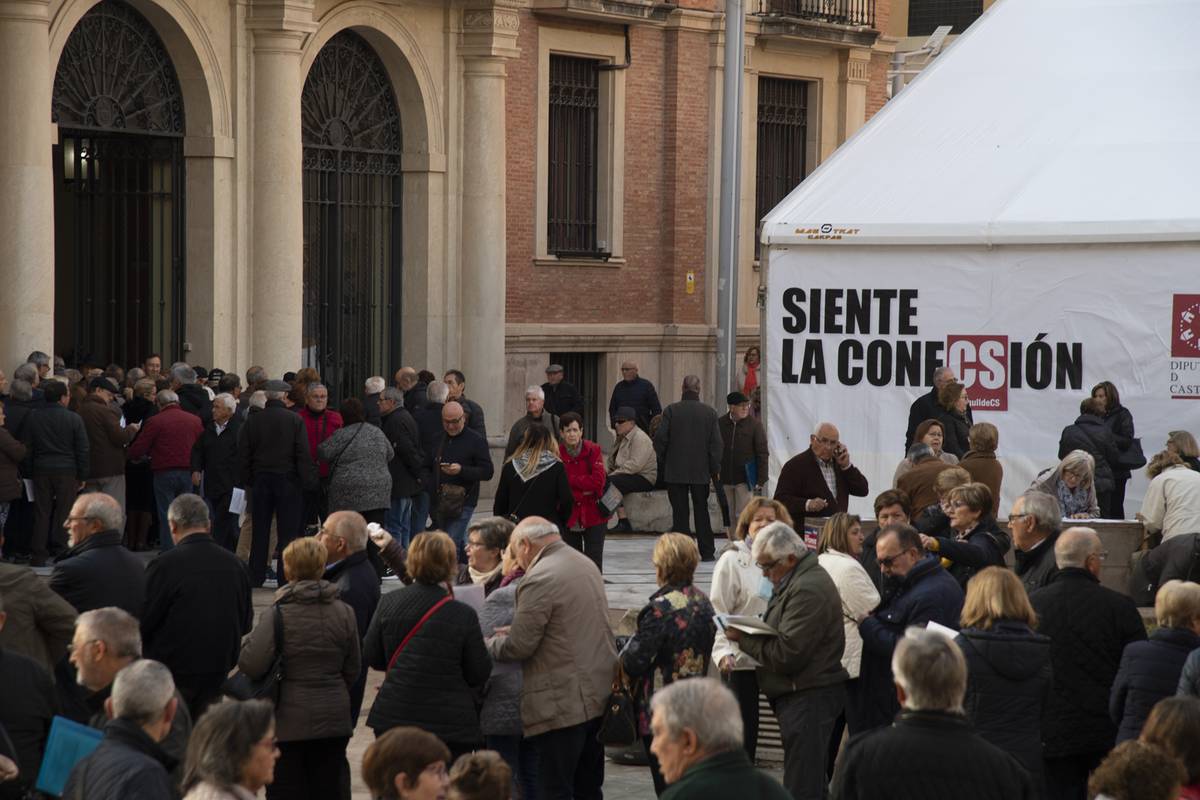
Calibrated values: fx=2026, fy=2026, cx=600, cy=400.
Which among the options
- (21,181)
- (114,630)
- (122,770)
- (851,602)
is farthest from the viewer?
(21,181)

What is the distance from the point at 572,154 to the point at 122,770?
22.3 m

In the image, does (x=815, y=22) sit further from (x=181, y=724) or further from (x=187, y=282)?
(x=181, y=724)

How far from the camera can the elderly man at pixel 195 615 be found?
9.23m

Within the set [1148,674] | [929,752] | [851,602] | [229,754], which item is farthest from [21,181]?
[929,752]

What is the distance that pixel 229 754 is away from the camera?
19.6ft

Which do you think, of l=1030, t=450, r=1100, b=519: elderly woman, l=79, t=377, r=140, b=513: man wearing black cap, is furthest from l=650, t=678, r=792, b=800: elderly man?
l=79, t=377, r=140, b=513: man wearing black cap

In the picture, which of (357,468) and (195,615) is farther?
(357,468)

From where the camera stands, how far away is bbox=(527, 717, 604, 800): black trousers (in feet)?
30.0

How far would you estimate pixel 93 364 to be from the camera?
Answer: 2103cm

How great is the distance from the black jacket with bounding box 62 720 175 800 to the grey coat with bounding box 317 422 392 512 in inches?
390

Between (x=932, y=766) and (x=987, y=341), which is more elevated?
(x=987, y=341)

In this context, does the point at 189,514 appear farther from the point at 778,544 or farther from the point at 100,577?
the point at 778,544

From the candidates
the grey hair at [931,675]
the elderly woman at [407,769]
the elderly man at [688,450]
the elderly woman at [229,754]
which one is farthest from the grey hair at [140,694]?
the elderly man at [688,450]

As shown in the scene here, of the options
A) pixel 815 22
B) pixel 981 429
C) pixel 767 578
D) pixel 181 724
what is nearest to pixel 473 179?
pixel 815 22
